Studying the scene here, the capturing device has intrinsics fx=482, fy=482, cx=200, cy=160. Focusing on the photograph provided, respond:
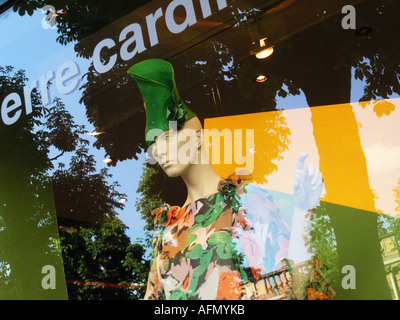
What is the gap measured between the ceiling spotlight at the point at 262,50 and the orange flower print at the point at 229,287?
4.18 ft

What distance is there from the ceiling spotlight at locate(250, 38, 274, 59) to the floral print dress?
0.83 metres

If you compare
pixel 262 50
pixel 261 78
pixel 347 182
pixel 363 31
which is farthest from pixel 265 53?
pixel 347 182

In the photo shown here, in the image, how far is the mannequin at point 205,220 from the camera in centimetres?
210

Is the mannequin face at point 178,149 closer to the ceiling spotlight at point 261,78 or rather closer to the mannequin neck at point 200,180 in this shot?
the mannequin neck at point 200,180

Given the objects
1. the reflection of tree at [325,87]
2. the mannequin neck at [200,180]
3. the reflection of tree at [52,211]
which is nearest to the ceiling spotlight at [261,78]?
the reflection of tree at [325,87]

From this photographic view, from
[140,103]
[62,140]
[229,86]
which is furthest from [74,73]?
[229,86]

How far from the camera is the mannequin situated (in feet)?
6.89

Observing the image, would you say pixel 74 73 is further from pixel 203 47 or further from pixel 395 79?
pixel 395 79

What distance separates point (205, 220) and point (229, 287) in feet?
1.16

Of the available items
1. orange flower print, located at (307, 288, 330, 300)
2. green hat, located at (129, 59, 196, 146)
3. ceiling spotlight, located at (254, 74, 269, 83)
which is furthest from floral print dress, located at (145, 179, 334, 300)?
ceiling spotlight, located at (254, 74, 269, 83)

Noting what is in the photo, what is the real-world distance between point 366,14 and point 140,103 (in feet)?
4.42

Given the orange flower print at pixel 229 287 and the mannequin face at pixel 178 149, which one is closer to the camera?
the orange flower print at pixel 229 287

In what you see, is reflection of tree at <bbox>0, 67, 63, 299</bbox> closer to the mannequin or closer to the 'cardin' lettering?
the 'cardin' lettering

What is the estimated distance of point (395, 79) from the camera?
2.43 meters
